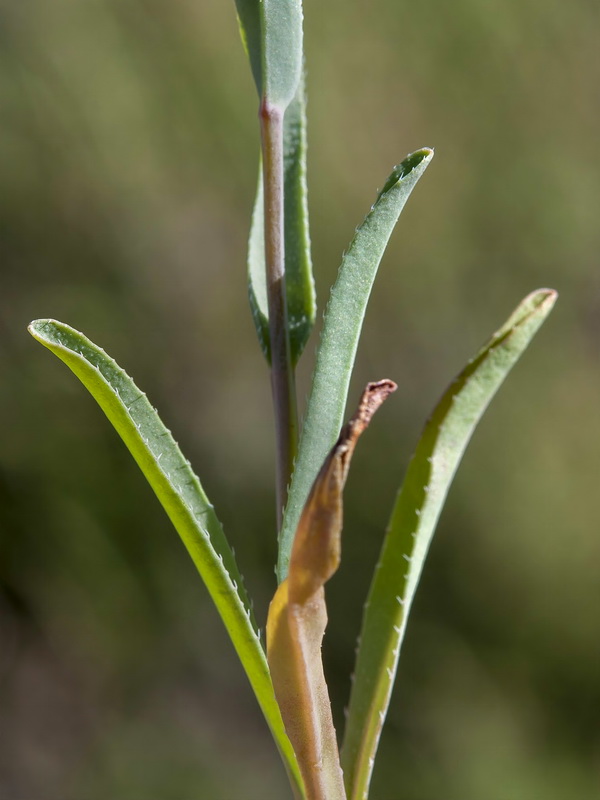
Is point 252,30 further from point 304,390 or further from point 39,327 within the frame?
point 304,390

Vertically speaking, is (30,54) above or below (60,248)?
above

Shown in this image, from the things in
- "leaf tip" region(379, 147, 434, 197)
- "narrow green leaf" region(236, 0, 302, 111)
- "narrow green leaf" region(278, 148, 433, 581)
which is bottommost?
"narrow green leaf" region(278, 148, 433, 581)

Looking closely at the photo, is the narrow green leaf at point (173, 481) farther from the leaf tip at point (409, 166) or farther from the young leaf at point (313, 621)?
the leaf tip at point (409, 166)

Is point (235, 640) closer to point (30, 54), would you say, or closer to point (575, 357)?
point (30, 54)

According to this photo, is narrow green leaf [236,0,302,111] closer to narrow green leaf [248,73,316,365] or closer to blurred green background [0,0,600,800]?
narrow green leaf [248,73,316,365]

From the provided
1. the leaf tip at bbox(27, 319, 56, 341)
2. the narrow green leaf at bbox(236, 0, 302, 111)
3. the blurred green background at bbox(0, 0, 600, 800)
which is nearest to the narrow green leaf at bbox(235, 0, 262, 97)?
the narrow green leaf at bbox(236, 0, 302, 111)

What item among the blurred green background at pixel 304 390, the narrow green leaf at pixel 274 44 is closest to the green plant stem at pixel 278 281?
the narrow green leaf at pixel 274 44

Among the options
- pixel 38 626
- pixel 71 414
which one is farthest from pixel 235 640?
pixel 38 626
